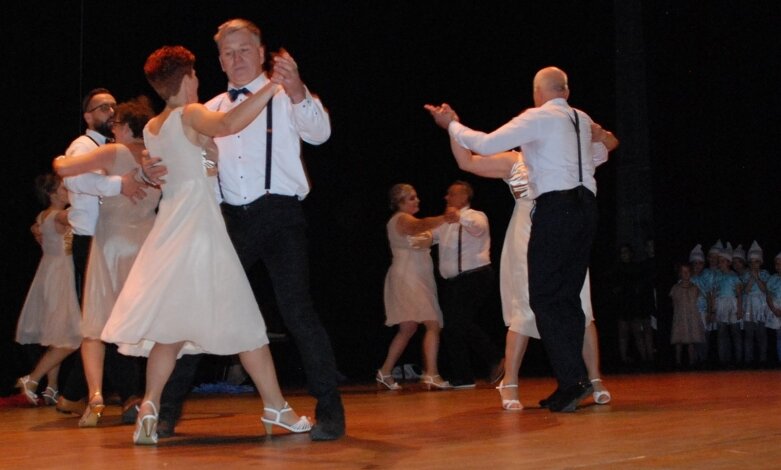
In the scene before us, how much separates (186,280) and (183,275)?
0.8 inches

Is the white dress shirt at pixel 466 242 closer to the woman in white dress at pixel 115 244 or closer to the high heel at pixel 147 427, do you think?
the woman in white dress at pixel 115 244

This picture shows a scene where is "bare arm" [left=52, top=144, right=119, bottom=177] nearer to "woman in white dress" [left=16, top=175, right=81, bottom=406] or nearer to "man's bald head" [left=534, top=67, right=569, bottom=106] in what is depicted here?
"woman in white dress" [left=16, top=175, right=81, bottom=406]

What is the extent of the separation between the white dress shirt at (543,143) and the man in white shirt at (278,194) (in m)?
1.18

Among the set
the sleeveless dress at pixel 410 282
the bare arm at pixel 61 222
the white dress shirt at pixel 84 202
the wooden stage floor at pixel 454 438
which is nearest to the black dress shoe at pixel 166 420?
the wooden stage floor at pixel 454 438

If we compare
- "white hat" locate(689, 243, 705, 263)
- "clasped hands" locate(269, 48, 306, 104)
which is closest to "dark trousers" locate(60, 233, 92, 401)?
"clasped hands" locate(269, 48, 306, 104)

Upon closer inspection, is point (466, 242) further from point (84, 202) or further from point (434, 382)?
point (84, 202)

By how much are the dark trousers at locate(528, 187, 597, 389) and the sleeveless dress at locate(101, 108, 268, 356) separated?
1.59 metres

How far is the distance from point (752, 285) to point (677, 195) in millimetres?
1470

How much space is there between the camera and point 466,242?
28.6 ft

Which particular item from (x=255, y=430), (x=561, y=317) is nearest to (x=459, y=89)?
(x=561, y=317)

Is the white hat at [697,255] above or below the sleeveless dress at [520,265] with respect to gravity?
above

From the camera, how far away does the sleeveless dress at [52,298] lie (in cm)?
711

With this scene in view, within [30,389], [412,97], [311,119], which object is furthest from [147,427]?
[412,97]

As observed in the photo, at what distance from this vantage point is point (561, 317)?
5391 millimetres
